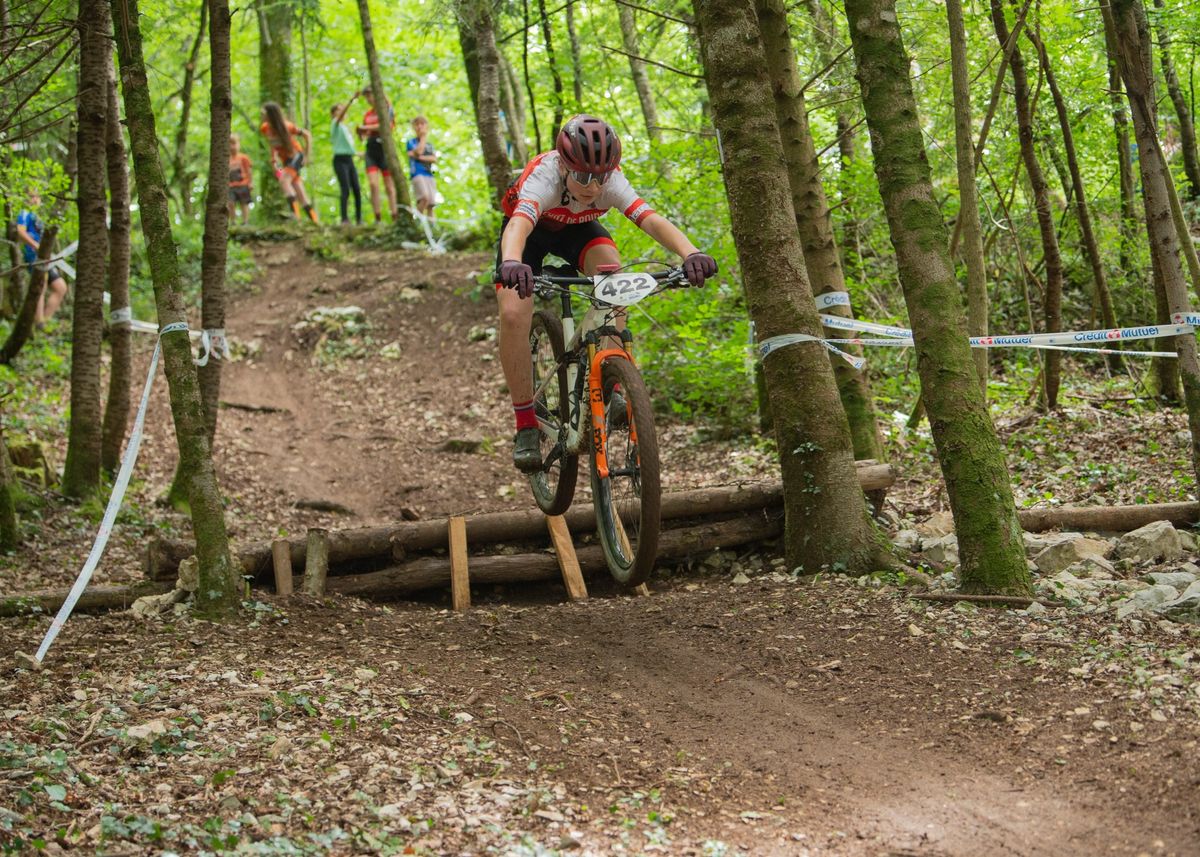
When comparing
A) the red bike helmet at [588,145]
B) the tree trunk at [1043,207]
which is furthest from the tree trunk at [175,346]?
the tree trunk at [1043,207]

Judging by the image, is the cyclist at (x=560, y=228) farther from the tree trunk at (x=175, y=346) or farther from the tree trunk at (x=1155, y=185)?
the tree trunk at (x=1155, y=185)

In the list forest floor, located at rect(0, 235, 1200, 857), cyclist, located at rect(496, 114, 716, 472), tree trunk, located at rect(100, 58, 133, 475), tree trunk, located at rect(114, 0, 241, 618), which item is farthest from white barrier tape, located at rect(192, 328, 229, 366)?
cyclist, located at rect(496, 114, 716, 472)

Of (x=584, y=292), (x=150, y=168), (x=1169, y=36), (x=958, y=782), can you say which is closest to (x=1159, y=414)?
(x=1169, y=36)

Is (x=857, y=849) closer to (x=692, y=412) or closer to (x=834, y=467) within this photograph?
(x=834, y=467)

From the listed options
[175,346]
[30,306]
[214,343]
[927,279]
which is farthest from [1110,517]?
[30,306]

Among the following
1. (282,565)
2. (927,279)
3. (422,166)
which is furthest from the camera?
(422,166)

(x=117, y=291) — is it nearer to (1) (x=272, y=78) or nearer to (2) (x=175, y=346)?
(2) (x=175, y=346)

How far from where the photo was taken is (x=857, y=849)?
3.34m

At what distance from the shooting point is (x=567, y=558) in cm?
712

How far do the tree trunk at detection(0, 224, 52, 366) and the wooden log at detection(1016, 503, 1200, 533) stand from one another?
10.3 metres

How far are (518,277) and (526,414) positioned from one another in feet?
4.71

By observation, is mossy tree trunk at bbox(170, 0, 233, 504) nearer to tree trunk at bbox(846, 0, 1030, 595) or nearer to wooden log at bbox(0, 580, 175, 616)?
wooden log at bbox(0, 580, 175, 616)

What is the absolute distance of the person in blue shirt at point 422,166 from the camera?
60.5ft

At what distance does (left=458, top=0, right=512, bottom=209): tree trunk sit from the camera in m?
11.6
